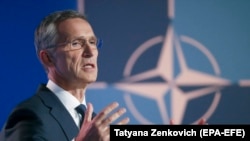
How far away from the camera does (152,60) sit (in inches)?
117

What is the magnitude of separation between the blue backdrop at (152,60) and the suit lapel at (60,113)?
1.16m

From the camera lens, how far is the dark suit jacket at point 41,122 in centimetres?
152

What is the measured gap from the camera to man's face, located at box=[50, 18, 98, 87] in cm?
188

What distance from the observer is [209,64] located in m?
2.99

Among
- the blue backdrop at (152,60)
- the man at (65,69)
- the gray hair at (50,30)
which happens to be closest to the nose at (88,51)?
the man at (65,69)

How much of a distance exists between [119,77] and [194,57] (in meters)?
0.49

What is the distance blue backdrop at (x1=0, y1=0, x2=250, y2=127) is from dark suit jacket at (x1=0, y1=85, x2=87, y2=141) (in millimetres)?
1192

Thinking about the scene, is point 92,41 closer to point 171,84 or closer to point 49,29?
point 49,29

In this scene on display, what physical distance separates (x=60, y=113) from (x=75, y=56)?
0.29 meters

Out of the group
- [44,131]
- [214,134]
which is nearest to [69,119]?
[44,131]

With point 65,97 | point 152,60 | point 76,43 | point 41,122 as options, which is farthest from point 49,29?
point 152,60

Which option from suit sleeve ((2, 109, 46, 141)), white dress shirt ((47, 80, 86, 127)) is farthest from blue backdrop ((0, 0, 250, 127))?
suit sleeve ((2, 109, 46, 141))

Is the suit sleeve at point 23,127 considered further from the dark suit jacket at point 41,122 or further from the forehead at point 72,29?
the forehead at point 72,29

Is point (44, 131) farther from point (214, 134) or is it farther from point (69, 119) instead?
point (214, 134)
